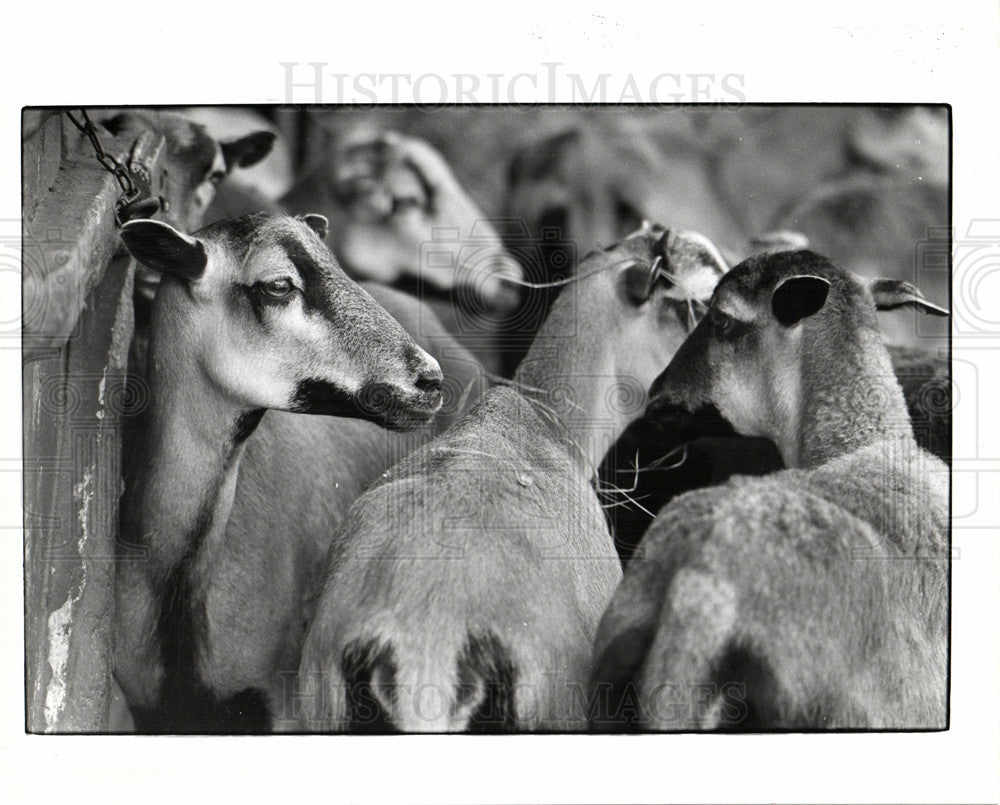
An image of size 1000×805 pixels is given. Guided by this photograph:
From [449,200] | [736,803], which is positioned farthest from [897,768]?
[449,200]

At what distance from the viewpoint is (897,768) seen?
2.68 meters

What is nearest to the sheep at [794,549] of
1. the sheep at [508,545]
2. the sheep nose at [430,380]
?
the sheep at [508,545]

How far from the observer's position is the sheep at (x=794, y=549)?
8.18 feet

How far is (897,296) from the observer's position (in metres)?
2.73

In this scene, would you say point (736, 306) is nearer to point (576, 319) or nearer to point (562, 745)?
point (576, 319)

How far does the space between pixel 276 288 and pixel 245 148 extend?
1.38 feet

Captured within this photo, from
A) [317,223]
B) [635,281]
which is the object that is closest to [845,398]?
[635,281]

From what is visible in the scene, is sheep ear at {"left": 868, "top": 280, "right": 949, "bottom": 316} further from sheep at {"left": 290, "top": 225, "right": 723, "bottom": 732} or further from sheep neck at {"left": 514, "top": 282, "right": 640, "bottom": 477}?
sheep neck at {"left": 514, "top": 282, "right": 640, "bottom": 477}

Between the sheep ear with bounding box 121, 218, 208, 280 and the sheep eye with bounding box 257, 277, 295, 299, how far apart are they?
0.16m

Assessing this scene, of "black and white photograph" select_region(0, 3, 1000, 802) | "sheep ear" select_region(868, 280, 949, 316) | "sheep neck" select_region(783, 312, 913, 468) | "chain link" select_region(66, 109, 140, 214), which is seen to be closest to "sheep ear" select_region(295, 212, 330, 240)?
"black and white photograph" select_region(0, 3, 1000, 802)

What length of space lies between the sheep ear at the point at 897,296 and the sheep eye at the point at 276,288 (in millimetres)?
1521

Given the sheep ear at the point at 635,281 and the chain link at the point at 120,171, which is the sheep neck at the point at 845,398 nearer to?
the sheep ear at the point at 635,281

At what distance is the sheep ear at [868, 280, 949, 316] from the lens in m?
2.73

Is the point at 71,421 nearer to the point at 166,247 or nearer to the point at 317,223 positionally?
the point at 166,247
